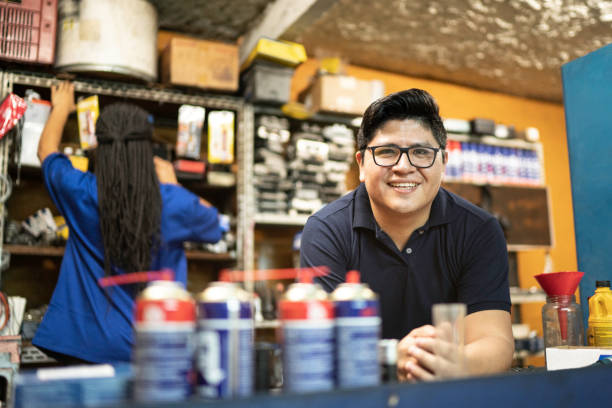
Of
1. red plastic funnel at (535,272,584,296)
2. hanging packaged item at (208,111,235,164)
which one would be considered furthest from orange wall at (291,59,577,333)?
red plastic funnel at (535,272,584,296)

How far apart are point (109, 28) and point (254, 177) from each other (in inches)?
45.1

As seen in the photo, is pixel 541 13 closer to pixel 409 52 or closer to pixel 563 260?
pixel 409 52

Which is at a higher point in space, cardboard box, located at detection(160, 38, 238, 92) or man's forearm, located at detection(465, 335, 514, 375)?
cardboard box, located at detection(160, 38, 238, 92)

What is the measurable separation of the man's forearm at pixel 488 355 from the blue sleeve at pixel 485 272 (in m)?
0.15

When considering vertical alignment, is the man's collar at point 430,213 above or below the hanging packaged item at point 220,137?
below

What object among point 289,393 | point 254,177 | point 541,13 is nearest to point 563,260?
point 541,13

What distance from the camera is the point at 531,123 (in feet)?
16.8

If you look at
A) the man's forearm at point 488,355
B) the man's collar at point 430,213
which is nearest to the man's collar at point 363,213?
the man's collar at point 430,213

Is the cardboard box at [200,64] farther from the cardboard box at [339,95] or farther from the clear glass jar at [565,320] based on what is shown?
the clear glass jar at [565,320]

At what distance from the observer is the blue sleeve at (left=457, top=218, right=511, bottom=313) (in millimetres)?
1454

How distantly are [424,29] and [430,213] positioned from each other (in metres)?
2.46

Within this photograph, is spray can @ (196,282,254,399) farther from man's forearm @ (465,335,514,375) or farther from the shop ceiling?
the shop ceiling

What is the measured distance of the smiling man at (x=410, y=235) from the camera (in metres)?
1.50

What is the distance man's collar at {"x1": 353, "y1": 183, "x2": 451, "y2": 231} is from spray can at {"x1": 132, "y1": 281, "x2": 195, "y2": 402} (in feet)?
3.21
